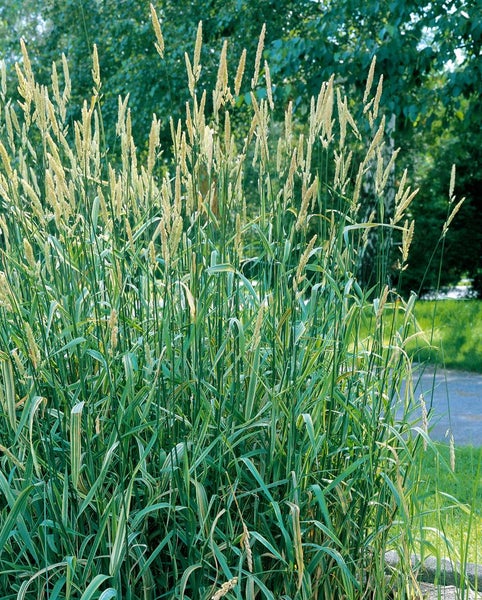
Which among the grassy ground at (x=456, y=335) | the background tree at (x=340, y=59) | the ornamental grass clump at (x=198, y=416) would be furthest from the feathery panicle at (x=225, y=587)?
the background tree at (x=340, y=59)

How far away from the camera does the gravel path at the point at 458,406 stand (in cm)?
480

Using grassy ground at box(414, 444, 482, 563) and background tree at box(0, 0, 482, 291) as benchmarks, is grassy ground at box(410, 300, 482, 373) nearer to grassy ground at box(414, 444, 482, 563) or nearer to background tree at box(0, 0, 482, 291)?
background tree at box(0, 0, 482, 291)

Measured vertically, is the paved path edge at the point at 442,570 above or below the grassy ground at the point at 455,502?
above

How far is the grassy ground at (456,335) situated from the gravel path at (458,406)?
0.45 feet

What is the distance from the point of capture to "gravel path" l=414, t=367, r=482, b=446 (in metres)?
4.80

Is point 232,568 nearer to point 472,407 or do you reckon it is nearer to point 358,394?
point 358,394

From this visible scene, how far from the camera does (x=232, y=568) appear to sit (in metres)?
1.93

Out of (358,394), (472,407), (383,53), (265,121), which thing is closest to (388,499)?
(358,394)

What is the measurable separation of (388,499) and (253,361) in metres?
0.57

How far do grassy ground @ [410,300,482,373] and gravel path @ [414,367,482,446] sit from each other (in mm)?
137

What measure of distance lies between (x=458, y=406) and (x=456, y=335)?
7.73 feet

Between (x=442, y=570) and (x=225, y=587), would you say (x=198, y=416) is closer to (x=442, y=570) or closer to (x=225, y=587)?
(x=225, y=587)

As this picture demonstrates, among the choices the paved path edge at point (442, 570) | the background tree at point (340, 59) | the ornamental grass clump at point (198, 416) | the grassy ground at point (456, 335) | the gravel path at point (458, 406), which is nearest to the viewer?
the ornamental grass clump at point (198, 416)

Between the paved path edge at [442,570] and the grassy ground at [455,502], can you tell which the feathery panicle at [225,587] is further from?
Result: the grassy ground at [455,502]
